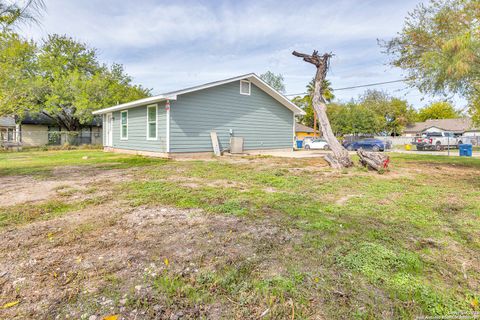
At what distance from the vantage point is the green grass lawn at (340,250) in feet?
5.49

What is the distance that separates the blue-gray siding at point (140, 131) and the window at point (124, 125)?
264 mm

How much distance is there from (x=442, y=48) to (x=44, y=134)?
1002 inches

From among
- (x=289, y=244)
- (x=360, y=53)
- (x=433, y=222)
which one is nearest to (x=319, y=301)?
(x=289, y=244)

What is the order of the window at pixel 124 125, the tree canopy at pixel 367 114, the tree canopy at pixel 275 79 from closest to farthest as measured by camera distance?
the window at pixel 124 125 → the tree canopy at pixel 367 114 → the tree canopy at pixel 275 79

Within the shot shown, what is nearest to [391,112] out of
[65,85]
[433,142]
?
[433,142]

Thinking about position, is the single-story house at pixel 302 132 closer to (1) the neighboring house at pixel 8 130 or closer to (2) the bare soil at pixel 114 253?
(1) the neighboring house at pixel 8 130

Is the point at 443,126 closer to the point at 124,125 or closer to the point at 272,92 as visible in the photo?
the point at 272,92

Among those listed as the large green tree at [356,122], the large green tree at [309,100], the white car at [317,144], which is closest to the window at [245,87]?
the white car at [317,144]

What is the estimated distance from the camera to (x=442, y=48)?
6949 millimetres

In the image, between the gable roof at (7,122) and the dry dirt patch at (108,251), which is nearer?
the dry dirt patch at (108,251)

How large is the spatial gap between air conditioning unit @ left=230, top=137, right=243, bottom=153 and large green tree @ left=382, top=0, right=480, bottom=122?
7.02m

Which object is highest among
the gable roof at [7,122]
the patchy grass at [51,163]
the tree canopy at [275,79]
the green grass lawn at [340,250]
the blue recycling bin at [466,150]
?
the tree canopy at [275,79]

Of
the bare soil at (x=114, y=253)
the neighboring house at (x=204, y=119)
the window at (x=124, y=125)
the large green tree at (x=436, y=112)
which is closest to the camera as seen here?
the bare soil at (x=114, y=253)

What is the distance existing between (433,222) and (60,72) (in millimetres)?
25471
